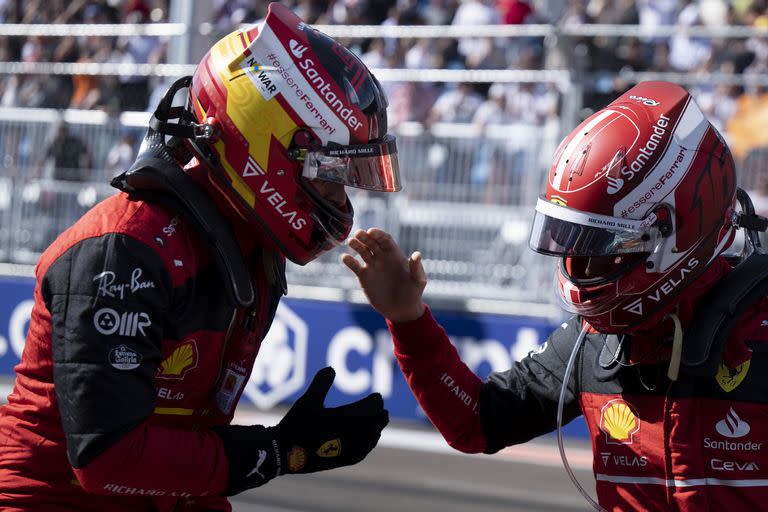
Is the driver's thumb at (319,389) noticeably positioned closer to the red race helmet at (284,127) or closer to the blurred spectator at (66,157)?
the red race helmet at (284,127)

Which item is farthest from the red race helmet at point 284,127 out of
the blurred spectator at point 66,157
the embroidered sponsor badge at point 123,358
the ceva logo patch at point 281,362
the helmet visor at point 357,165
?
the blurred spectator at point 66,157

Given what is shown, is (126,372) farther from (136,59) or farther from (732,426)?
(136,59)

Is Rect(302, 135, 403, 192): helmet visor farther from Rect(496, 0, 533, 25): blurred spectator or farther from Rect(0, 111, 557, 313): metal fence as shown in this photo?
Rect(496, 0, 533, 25): blurred spectator

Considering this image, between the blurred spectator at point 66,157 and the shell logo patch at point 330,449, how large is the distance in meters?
9.07

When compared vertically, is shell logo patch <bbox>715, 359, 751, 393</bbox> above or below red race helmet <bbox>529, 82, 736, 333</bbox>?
below

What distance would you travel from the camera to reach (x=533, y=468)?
8828mm

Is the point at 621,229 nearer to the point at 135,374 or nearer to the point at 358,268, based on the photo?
the point at 358,268

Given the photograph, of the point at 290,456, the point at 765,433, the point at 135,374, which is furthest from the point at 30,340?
the point at 765,433

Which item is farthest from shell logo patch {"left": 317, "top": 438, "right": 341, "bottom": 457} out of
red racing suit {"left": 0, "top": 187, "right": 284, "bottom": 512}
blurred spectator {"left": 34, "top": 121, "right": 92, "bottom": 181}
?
blurred spectator {"left": 34, "top": 121, "right": 92, "bottom": 181}

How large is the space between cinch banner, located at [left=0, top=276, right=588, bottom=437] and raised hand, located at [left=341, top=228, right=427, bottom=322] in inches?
244

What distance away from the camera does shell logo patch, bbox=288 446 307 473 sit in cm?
316

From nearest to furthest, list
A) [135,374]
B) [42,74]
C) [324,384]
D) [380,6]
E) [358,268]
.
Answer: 1. [135,374]
2. [324,384]
3. [358,268]
4. [42,74]
5. [380,6]

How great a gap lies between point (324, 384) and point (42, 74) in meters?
9.83

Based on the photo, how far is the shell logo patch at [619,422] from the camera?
3295 millimetres
